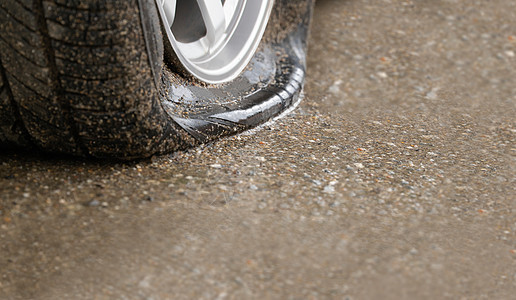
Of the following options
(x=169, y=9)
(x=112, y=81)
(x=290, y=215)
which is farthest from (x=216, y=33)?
(x=290, y=215)

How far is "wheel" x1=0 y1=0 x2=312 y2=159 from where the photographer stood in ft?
4.03

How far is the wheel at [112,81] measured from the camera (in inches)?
48.3

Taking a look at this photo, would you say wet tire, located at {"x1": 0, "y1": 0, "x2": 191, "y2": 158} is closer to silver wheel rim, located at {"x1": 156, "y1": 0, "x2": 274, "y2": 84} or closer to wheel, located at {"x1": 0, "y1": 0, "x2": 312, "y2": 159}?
wheel, located at {"x1": 0, "y1": 0, "x2": 312, "y2": 159}

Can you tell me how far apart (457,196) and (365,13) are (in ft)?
5.16

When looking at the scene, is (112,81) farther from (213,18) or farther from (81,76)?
(213,18)

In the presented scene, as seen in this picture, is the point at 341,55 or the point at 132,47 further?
the point at 341,55

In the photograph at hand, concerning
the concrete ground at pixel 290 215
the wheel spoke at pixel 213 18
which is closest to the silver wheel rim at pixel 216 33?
the wheel spoke at pixel 213 18

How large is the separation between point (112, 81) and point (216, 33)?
1.97 feet

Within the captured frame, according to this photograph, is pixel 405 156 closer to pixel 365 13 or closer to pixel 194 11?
pixel 194 11

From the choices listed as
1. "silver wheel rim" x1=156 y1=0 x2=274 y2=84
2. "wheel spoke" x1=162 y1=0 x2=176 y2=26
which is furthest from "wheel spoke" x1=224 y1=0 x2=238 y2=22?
"wheel spoke" x1=162 y1=0 x2=176 y2=26

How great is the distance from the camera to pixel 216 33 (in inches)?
71.6

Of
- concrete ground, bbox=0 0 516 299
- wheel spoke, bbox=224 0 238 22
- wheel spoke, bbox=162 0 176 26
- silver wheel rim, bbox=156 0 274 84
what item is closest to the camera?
concrete ground, bbox=0 0 516 299

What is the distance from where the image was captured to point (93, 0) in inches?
47.4

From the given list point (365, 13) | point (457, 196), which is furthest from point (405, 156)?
point (365, 13)
